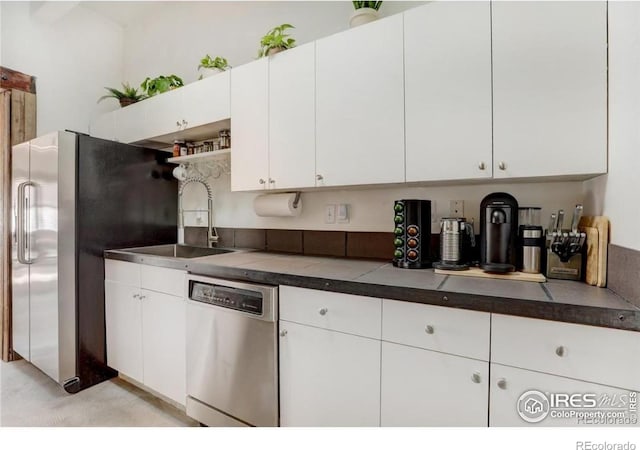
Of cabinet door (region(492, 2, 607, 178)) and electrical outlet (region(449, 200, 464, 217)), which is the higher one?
cabinet door (region(492, 2, 607, 178))

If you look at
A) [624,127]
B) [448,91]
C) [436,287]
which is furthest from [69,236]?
[624,127]

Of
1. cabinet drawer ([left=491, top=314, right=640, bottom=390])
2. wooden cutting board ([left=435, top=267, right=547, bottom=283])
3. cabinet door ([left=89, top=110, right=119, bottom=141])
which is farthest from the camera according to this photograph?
cabinet door ([left=89, top=110, right=119, bottom=141])

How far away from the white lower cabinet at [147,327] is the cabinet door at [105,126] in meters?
1.27

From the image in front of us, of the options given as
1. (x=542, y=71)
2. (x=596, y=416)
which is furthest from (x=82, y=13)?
(x=596, y=416)

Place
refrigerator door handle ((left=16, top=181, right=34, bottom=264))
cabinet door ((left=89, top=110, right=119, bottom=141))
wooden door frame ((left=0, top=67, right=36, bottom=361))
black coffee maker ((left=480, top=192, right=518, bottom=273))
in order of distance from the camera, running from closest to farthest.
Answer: black coffee maker ((left=480, top=192, right=518, bottom=273)), refrigerator door handle ((left=16, top=181, right=34, bottom=264)), wooden door frame ((left=0, top=67, right=36, bottom=361)), cabinet door ((left=89, top=110, right=119, bottom=141))

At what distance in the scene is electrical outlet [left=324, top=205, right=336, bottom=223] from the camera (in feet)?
6.50

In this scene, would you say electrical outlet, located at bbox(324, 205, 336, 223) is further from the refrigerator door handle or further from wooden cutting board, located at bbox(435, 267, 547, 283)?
the refrigerator door handle

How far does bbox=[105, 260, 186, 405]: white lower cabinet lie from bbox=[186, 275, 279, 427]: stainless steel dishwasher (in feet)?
0.42

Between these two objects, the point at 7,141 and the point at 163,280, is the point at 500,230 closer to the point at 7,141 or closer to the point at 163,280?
the point at 163,280

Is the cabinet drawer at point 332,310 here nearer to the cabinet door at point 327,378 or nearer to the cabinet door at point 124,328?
the cabinet door at point 327,378

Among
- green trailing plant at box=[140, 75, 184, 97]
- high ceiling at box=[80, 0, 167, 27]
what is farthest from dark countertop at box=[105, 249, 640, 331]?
high ceiling at box=[80, 0, 167, 27]

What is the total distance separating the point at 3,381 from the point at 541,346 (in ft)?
10.5

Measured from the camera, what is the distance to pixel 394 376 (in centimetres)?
114

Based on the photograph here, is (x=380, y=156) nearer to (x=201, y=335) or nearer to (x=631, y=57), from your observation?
(x=631, y=57)
